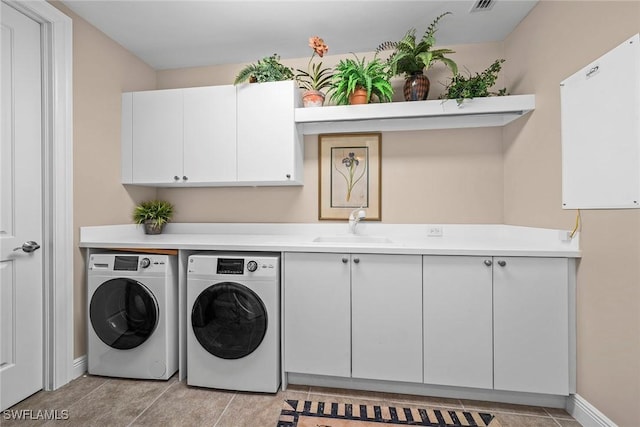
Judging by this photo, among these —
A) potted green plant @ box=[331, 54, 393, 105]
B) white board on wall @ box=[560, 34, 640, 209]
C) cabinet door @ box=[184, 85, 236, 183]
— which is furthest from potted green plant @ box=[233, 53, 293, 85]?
white board on wall @ box=[560, 34, 640, 209]

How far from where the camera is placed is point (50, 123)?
190 cm

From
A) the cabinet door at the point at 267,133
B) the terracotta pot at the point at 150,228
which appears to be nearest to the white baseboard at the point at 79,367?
the terracotta pot at the point at 150,228

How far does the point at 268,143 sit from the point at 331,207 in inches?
28.7

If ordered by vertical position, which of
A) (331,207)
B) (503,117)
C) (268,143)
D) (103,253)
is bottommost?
(103,253)

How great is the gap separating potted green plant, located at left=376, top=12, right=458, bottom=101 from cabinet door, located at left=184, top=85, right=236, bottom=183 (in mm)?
1217

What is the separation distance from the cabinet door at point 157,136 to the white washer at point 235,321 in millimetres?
913

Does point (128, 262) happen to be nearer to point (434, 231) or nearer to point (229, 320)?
point (229, 320)

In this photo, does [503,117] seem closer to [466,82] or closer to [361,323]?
[466,82]

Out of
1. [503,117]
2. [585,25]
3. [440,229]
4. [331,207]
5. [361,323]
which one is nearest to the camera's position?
[585,25]

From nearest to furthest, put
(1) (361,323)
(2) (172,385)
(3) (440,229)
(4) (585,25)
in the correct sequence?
(4) (585,25)
(1) (361,323)
(2) (172,385)
(3) (440,229)

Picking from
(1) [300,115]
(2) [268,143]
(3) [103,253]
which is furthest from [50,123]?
(1) [300,115]

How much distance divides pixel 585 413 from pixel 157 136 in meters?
3.23

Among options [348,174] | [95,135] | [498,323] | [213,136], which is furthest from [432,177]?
[95,135]

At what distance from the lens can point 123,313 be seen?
2012 millimetres
